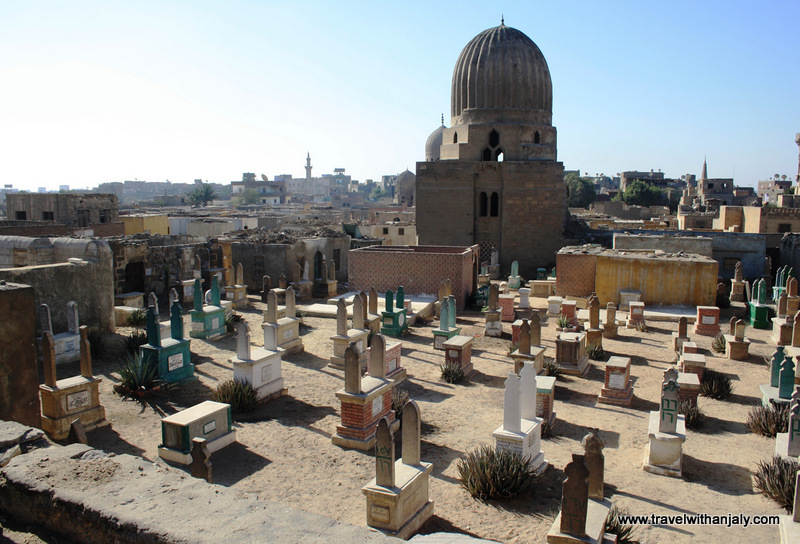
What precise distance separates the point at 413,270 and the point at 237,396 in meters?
12.0

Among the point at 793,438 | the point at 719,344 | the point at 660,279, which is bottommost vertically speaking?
the point at 719,344

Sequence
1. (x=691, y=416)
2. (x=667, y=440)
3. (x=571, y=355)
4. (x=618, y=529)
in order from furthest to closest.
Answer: (x=571, y=355) < (x=691, y=416) < (x=667, y=440) < (x=618, y=529)

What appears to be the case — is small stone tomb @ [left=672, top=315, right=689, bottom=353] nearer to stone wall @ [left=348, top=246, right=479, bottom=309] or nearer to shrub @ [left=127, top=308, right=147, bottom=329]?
stone wall @ [left=348, top=246, right=479, bottom=309]

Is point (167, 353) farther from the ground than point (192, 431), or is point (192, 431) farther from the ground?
point (167, 353)

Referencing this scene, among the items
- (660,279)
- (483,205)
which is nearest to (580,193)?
(483,205)

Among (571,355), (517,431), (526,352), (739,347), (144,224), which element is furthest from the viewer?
(144,224)

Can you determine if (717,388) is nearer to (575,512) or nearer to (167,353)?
(575,512)

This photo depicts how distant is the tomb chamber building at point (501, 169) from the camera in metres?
29.3

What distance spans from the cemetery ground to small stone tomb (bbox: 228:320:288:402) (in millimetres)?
292

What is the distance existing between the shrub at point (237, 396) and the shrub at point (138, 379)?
60.8 inches

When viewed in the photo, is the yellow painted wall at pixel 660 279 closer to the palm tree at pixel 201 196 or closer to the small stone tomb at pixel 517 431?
the small stone tomb at pixel 517 431

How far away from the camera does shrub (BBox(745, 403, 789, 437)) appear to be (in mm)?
9812

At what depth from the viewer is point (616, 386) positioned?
1162 centimetres

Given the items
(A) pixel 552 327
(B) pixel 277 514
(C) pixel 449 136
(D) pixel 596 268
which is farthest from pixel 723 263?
(B) pixel 277 514
